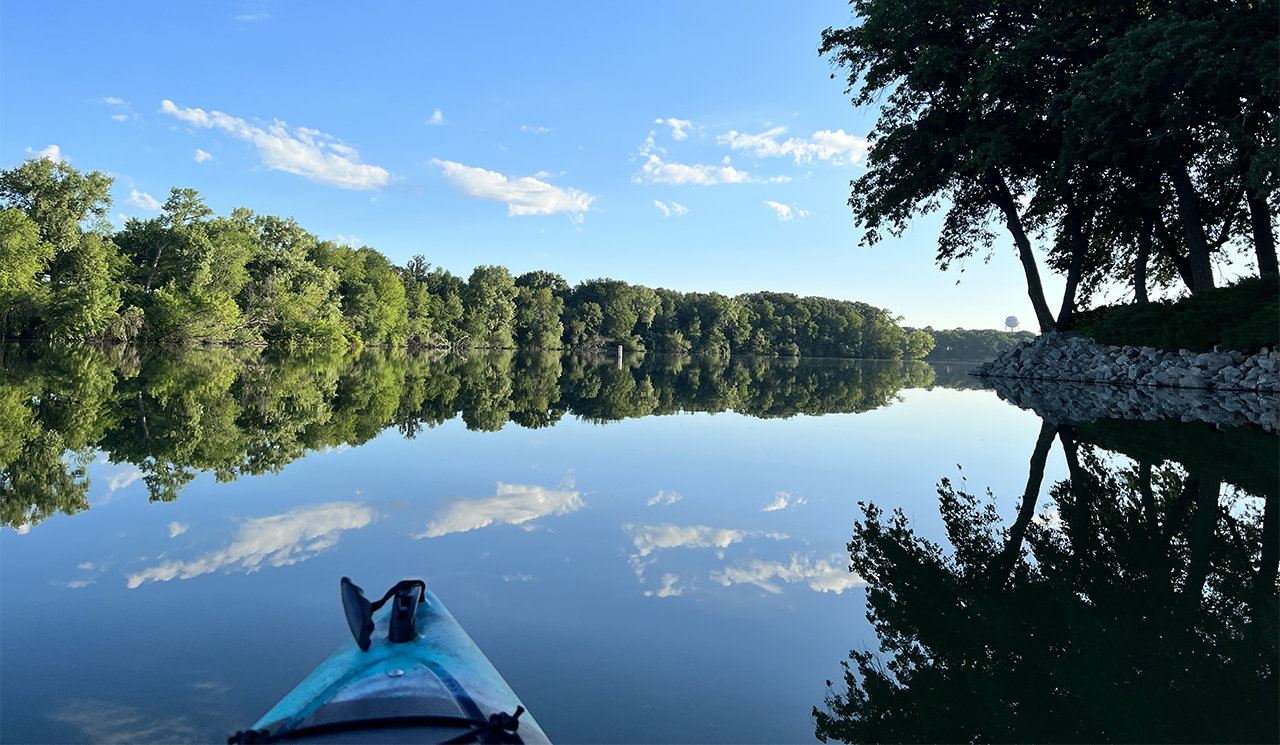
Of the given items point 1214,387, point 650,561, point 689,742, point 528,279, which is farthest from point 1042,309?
point 528,279

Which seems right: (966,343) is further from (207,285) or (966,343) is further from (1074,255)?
(207,285)

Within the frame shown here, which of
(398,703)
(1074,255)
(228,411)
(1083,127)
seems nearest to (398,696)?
(398,703)

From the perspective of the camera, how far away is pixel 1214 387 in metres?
17.0

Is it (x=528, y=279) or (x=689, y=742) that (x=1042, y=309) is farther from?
(x=528, y=279)

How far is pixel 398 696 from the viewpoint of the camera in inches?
71.3

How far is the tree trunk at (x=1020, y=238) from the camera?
76.0ft

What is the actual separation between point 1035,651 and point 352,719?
3.06 metres

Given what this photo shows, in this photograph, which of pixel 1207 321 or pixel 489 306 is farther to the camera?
pixel 489 306

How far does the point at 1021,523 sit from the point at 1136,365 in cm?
1812

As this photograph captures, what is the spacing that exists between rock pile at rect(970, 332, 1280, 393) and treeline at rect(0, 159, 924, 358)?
45.1 meters

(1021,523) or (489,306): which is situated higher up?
(489,306)

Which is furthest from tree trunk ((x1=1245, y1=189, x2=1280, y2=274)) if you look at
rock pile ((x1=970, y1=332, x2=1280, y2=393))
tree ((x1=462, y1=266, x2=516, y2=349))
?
tree ((x1=462, y1=266, x2=516, y2=349))

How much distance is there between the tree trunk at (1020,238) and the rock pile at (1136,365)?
0.93m

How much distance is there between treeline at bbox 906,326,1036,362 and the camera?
124550 mm
